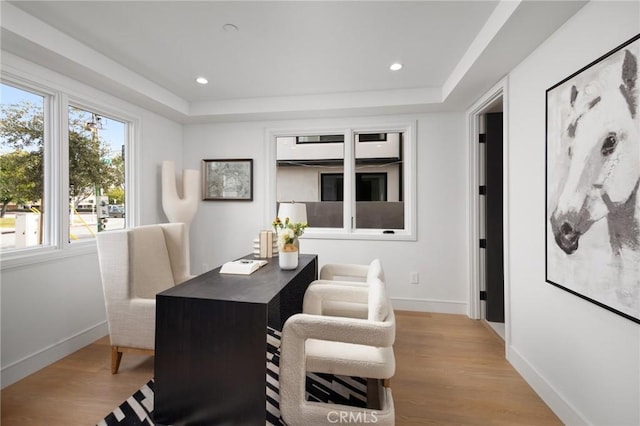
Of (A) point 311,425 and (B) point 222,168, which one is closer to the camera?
(A) point 311,425

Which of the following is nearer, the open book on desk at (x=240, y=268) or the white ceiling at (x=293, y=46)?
the white ceiling at (x=293, y=46)

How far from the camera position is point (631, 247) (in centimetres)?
130

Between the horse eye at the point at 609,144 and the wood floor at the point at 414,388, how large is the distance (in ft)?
5.01

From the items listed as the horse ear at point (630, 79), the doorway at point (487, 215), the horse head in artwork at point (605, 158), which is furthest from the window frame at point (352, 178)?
the horse ear at point (630, 79)

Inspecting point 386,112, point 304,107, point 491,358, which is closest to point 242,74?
point 304,107

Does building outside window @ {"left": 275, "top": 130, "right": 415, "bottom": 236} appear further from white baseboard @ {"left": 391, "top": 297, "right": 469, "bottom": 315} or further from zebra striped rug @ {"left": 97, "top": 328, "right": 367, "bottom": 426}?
zebra striped rug @ {"left": 97, "top": 328, "right": 367, "bottom": 426}

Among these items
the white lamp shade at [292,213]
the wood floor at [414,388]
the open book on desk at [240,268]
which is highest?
the white lamp shade at [292,213]

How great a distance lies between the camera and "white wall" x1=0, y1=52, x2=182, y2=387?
6.94 ft

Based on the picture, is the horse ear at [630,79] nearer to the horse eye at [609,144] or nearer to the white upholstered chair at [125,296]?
the horse eye at [609,144]

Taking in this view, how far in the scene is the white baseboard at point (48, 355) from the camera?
2.09 meters

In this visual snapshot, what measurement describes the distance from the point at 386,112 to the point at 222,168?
2143 mm

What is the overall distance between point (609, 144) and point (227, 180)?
3588 mm

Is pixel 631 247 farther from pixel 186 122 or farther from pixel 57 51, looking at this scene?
pixel 186 122

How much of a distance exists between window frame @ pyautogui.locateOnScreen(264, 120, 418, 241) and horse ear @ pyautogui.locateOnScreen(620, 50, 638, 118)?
7.23ft
